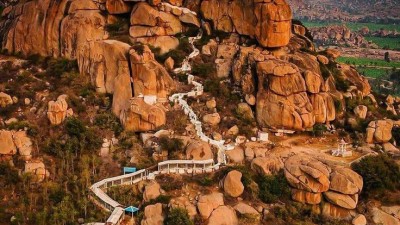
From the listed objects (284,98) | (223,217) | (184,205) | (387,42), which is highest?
(284,98)

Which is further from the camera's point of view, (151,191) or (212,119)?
(212,119)

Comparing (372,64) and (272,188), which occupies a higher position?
(272,188)

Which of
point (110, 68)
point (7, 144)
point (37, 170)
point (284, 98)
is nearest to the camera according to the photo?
point (37, 170)

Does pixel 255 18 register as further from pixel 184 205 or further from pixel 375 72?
pixel 375 72

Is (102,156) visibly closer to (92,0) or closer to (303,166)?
(303,166)

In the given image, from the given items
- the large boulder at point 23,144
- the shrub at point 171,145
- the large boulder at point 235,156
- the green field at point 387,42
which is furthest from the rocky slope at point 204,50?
the green field at point 387,42

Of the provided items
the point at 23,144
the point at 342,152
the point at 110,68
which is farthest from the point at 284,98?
the point at 23,144

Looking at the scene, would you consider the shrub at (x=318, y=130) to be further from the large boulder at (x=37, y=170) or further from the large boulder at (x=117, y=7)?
the large boulder at (x=117, y=7)
